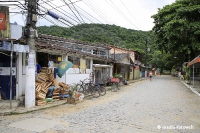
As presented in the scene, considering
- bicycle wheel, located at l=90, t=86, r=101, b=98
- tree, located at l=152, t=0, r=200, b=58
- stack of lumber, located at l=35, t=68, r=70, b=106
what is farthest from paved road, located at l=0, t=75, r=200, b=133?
tree, located at l=152, t=0, r=200, b=58

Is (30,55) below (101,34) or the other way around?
below

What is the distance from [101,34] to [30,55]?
1783cm

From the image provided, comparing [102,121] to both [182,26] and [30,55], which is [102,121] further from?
[182,26]

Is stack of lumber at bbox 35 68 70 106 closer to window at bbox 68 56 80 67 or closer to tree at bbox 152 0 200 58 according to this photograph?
window at bbox 68 56 80 67

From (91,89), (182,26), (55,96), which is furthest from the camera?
(182,26)

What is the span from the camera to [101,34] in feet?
83.7

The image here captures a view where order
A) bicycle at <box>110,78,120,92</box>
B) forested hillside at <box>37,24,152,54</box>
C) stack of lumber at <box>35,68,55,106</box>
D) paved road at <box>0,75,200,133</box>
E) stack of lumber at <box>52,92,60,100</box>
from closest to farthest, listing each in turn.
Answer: paved road at <box>0,75,200,133</box>
stack of lumber at <box>35,68,55,106</box>
stack of lumber at <box>52,92,60,100</box>
bicycle at <box>110,78,120,92</box>
forested hillside at <box>37,24,152,54</box>

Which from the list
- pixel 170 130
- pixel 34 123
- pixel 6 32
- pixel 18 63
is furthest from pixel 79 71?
pixel 170 130

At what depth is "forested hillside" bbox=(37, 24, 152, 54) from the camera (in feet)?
64.0

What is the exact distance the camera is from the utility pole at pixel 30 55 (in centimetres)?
842

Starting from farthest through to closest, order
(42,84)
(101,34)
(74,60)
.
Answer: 1. (101,34)
2. (74,60)
3. (42,84)

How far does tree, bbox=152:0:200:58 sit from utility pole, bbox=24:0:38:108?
945 inches

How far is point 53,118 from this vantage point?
7.02 m

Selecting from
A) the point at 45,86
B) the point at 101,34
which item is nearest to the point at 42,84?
the point at 45,86
